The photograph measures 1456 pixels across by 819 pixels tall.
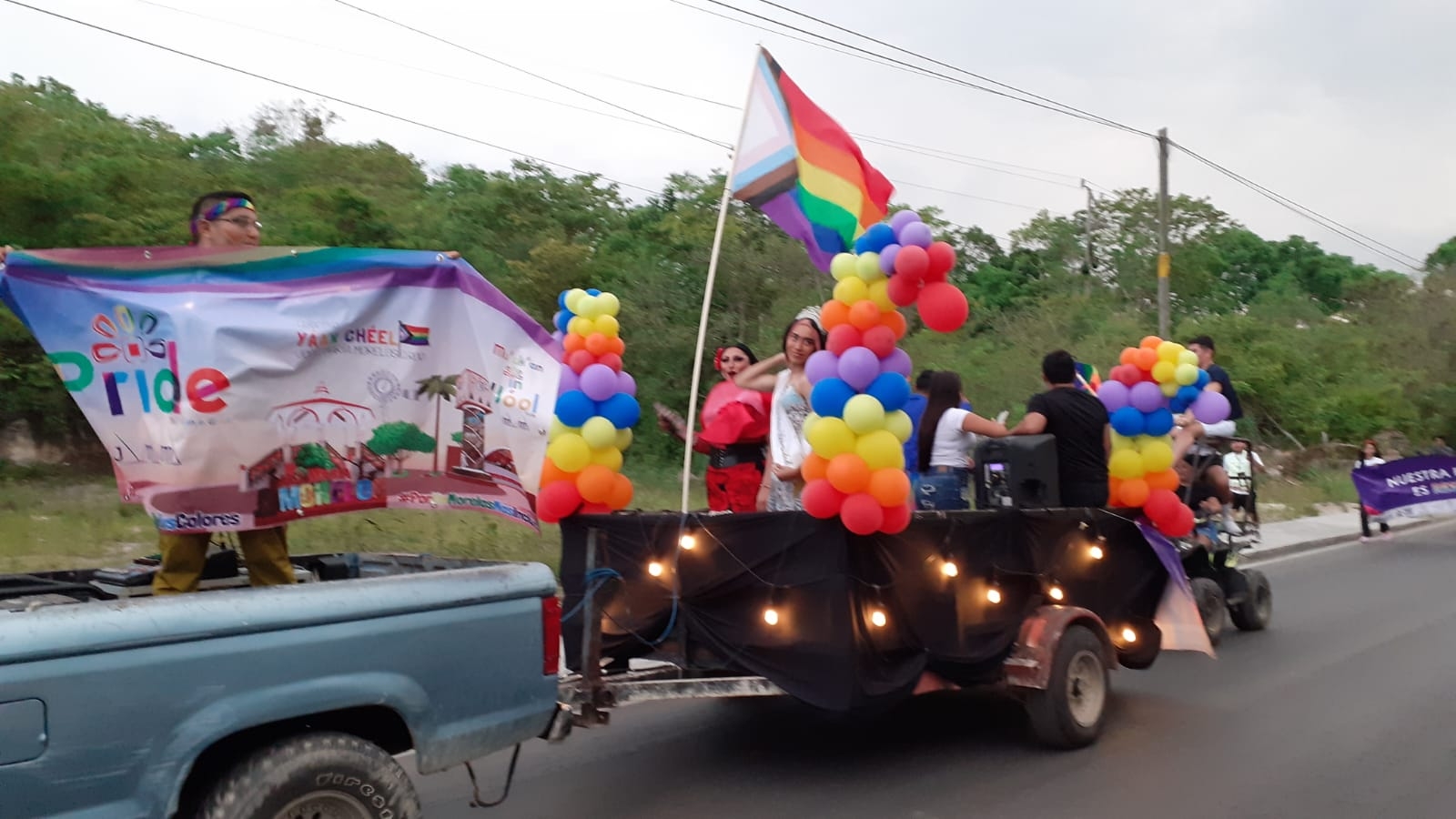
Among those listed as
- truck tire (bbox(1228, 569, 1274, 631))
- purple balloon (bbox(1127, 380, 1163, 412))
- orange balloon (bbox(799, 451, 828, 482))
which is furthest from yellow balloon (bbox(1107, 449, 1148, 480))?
truck tire (bbox(1228, 569, 1274, 631))

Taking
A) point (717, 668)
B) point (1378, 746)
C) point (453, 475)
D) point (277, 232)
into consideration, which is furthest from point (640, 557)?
point (277, 232)

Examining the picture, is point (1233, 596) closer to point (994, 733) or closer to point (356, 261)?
point (994, 733)

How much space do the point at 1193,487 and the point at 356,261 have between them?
7453mm

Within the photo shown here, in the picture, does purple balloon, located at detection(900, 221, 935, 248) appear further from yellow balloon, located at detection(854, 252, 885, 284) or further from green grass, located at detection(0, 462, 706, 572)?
green grass, located at detection(0, 462, 706, 572)

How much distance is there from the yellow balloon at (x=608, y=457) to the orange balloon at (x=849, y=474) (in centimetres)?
143

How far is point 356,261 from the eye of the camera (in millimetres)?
4004

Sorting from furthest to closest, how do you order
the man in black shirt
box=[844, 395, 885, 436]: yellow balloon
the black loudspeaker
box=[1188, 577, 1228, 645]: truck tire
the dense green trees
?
1. the dense green trees
2. box=[1188, 577, 1228, 645]: truck tire
3. the man in black shirt
4. the black loudspeaker
5. box=[844, 395, 885, 436]: yellow balloon

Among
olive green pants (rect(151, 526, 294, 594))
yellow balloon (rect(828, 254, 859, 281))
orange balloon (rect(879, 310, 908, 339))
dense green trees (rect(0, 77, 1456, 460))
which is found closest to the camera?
olive green pants (rect(151, 526, 294, 594))

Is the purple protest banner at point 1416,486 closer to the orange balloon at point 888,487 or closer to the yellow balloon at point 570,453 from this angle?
the orange balloon at point 888,487

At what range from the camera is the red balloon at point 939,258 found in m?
5.28

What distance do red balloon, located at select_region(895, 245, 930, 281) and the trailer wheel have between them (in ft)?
7.30

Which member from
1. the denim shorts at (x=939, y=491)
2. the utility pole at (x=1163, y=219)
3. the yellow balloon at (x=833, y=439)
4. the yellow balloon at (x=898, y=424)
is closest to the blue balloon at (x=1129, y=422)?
the denim shorts at (x=939, y=491)

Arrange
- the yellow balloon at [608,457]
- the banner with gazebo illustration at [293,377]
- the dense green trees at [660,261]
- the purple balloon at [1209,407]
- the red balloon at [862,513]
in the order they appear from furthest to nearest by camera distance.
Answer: the dense green trees at [660,261]
the purple balloon at [1209,407]
the yellow balloon at [608,457]
the red balloon at [862,513]
the banner with gazebo illustration at [293,377]

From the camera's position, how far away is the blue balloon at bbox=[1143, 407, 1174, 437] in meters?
7.01
